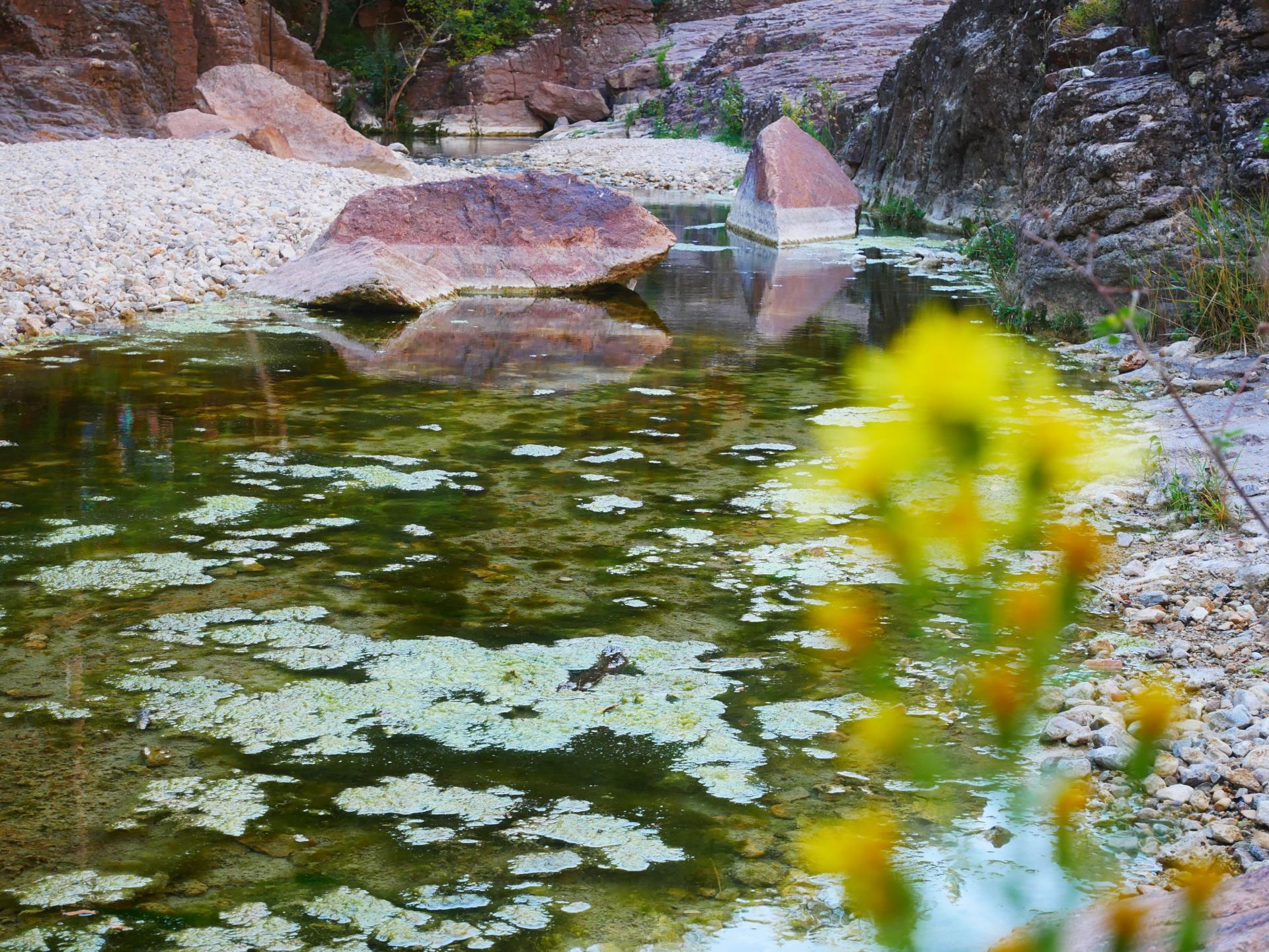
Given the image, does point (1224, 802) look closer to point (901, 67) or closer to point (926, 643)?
point (926, 643)

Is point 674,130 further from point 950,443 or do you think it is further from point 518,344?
point 950,443

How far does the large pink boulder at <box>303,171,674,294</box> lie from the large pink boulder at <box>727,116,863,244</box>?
3.84 metres

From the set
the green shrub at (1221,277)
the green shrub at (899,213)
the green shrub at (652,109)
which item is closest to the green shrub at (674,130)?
the green shrub at (652,109)

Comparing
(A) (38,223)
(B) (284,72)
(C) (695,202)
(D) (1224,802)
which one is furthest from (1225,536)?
(B) (284,72)

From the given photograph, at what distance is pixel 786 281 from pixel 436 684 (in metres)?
7.80

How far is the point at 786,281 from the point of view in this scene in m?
10.3

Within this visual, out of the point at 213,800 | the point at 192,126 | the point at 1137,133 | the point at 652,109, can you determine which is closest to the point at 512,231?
the point at 1137,133

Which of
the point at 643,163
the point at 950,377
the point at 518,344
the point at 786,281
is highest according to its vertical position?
the point at 643,163

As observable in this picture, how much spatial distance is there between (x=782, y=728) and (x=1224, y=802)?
34.6 inches

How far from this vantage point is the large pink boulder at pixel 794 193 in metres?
13.2

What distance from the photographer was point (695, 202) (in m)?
18.2

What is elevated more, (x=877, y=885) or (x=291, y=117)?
(x=291, y=117)

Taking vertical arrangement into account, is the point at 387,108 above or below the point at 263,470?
above

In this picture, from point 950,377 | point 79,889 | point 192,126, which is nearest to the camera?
point 950,377
